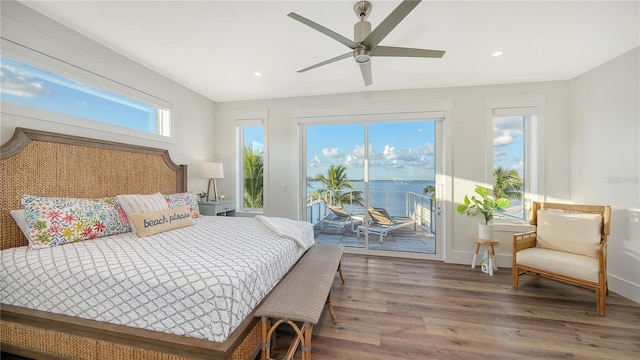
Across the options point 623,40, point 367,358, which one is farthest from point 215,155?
point 623,40

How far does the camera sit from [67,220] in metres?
1.90

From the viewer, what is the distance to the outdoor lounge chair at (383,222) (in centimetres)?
384

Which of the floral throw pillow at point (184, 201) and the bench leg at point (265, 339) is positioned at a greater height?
the floral throw pillow at point (184, 201)

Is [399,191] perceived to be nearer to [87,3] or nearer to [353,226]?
[353,226]

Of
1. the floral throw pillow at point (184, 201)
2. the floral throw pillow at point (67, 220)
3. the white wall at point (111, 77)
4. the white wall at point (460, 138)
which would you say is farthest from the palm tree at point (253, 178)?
the floral throw pillow at point (67, 220)

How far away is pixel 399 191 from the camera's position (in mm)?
3824

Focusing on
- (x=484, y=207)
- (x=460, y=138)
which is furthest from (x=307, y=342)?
(x=460, y=138)

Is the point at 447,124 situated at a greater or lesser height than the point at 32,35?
lesser

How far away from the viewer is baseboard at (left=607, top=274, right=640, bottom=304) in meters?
2.41

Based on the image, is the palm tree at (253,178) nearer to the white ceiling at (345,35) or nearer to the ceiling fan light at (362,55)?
the white ceiling at (345,35)

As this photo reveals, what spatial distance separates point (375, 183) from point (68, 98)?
3.79 m

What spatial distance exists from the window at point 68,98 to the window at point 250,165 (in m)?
1.41

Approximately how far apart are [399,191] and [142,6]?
3.69 metres

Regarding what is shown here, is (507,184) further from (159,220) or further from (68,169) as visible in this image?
(68,169)
